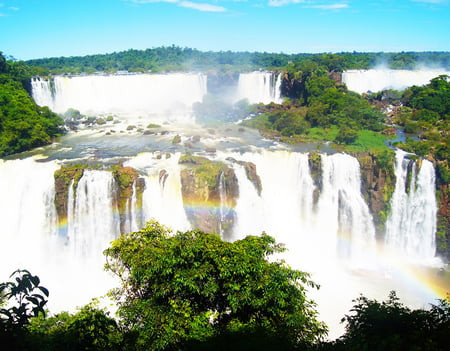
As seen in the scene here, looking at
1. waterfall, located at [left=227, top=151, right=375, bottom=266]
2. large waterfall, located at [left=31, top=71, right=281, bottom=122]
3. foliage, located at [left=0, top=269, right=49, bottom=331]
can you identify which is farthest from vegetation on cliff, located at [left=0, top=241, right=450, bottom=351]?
large waterfall, located at [left=31, top=71, right=281, bottom=122]

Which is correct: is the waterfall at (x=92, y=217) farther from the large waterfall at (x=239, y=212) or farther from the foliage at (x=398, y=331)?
the foliage at (x=398, y=331)

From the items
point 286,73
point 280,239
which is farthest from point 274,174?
point 286,73

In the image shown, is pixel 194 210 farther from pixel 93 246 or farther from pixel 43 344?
pixel 43 344

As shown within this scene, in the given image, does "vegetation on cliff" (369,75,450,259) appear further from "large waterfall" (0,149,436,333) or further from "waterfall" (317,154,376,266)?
"waterfall" (317,154,376,266)

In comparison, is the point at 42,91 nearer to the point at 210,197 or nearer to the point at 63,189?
the point at 63,189

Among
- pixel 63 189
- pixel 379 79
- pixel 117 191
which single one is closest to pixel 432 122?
pixel 379 79

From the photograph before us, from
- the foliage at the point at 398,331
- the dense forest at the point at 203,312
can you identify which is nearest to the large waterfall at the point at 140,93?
the dense forest at the point at 203,312
